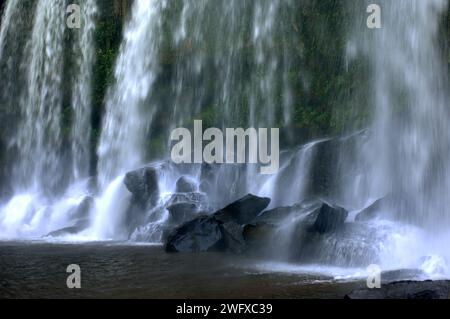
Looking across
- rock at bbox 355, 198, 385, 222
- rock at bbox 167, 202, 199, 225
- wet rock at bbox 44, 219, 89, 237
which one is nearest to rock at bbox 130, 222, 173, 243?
rock at bbox 167, 202, 199, 225

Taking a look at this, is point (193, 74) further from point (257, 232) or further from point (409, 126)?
point (257, 232)

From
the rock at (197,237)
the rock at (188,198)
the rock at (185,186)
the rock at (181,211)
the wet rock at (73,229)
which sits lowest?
the wet rock at (73,229)


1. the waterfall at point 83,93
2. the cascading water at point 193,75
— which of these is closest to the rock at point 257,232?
the cascading water at point 193,75

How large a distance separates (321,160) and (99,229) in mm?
7729

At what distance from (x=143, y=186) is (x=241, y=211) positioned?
4977 mm

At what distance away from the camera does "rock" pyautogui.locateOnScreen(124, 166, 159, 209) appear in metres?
18.1

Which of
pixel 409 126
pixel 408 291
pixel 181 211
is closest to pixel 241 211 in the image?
pixel 181 211

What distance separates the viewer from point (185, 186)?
1841 cm

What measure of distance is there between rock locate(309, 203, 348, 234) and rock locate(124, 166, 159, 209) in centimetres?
696

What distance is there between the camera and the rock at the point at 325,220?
40.7 ft

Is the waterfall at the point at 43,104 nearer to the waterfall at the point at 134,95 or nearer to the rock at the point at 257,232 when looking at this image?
the waterfall at the point at 134,95

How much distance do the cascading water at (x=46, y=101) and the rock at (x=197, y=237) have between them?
11874 mm

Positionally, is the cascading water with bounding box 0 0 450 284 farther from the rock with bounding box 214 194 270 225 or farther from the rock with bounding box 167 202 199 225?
the rock with bounding box 214 194 270 225
